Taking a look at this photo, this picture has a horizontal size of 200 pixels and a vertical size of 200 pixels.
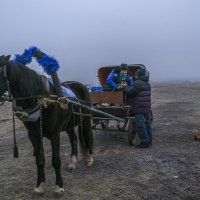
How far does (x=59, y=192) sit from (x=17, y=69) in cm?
208

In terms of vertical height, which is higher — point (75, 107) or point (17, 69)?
point (17, 69)

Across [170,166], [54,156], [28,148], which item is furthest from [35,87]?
[28,148]

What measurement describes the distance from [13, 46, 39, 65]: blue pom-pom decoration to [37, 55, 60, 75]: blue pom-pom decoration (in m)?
0.19

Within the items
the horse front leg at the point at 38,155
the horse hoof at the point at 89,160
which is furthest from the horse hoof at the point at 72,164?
the horse front leg at the point at 38,155

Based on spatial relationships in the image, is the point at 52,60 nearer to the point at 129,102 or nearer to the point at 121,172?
the point at 121,172

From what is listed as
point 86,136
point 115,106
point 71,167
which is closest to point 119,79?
point 115,106

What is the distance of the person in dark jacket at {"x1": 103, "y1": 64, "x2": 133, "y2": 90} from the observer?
9936mm

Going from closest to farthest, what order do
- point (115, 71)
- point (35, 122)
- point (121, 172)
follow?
1. point (35, 122)
2. point (121, 172)
3. point (115, 71)

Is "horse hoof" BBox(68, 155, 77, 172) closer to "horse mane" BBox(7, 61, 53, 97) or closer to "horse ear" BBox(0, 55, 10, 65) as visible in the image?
"horse mane" BBox(7, 61, 53, 97)

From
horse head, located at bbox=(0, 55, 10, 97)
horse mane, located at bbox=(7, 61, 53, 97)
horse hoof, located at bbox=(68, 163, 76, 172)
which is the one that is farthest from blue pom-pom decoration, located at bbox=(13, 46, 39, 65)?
horse hoof, located at bbox=(68, 163, 76, 172)

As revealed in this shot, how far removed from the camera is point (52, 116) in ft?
18.6

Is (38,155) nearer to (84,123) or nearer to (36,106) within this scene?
(36,106)

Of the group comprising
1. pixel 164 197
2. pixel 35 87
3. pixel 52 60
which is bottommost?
pixel 164 197

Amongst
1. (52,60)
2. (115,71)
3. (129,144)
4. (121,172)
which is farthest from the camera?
(115,71)
